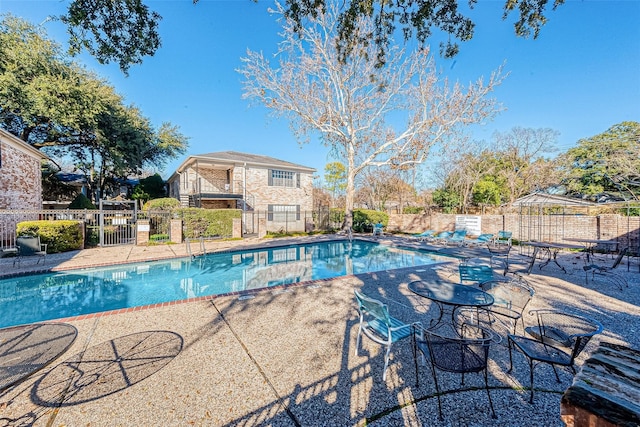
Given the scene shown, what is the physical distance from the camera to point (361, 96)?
647 inches

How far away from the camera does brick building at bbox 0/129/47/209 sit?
12.4 m

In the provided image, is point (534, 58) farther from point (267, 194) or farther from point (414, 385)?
point (267, 194)

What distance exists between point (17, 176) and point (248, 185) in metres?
12.3

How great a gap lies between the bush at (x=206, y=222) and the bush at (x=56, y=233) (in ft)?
14.3

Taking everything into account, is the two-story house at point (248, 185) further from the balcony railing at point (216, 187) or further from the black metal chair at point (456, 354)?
the black metal chair at point (456, 354)

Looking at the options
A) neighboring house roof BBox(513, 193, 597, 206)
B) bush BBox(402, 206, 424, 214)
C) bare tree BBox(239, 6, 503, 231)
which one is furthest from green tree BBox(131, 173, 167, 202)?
neighboring house roof BBox(513, 193, 597, 206)

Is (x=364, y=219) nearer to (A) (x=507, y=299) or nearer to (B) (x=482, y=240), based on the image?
(B) (x=482, y=240)

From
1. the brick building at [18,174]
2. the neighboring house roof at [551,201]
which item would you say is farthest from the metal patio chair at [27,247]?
the neighboring house roof at [551,201]

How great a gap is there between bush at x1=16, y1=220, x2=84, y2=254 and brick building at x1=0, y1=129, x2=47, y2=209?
4.28 metres

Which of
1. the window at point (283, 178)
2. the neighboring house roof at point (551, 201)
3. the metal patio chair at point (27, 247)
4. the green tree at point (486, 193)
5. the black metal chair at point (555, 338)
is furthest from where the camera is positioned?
the green tree at point (486, 193)

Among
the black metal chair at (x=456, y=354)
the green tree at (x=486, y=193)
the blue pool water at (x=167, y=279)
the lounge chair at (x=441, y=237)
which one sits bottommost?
the blue pool water at (x=167, y=279)

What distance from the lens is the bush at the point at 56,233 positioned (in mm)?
10198

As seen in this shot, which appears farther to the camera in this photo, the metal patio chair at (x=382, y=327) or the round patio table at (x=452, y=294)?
the round patio table at (x=452, y=294)

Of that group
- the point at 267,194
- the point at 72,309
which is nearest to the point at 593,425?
the point at 72,309
